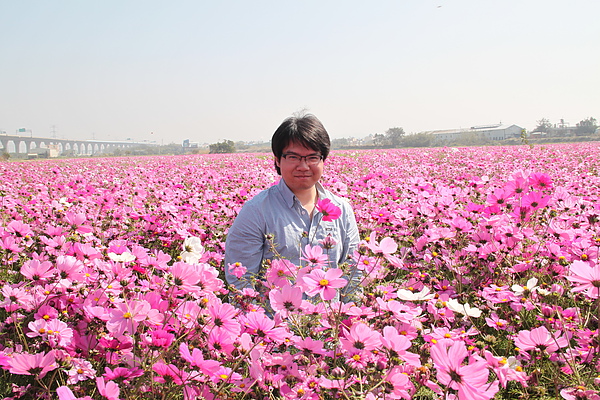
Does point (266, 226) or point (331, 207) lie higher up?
point (331, 207)

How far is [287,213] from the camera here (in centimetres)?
204

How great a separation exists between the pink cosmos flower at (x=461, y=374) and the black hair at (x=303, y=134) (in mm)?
1265

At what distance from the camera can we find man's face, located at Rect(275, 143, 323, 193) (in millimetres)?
1942

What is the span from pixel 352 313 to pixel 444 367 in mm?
263

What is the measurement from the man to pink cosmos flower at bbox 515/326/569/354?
0.92 meters

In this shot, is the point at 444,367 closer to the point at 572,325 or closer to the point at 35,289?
the point at 572,325

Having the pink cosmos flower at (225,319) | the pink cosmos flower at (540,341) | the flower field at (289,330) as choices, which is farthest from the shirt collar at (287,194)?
the pink cosmos flower at (540,341)

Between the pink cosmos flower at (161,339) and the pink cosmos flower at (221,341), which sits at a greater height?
the pink cosmos flower at (161,339)

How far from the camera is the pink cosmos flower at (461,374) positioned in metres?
0.77

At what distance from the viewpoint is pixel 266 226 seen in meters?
1.98

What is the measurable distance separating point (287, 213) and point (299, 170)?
0.22m

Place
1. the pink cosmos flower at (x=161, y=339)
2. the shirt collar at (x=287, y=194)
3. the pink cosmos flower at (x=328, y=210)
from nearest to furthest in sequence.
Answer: the pink cosmos flower at (x=161, y=339), the pink cosmos flower at (x=328, y=210), the shirt collar at (x=287, y=194)

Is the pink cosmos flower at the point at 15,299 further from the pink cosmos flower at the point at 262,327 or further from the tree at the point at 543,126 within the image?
the tree at the point at 543,126

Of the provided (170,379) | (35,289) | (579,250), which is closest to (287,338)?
(170,379)
